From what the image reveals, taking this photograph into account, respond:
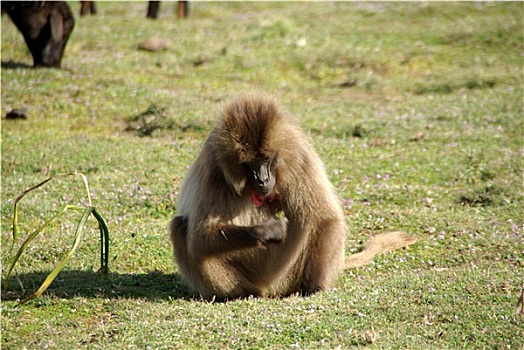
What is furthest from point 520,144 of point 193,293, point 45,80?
point 45,80

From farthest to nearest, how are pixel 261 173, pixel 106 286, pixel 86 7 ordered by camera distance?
pixel 86 7, pixel 106 286, pixel 261 173

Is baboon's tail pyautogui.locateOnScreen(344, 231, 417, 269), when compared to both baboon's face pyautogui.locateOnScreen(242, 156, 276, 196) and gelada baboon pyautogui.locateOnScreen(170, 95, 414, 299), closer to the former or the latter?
gelada baboon pyautogui.locateOnScreen(170, 95, 414, 299)

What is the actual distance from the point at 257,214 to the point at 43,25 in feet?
35.2

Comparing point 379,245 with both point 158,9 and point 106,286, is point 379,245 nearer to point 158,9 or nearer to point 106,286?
point 106,286

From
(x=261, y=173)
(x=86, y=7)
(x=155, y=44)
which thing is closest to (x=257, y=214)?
(x=261, y=173)

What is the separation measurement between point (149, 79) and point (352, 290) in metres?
11.4

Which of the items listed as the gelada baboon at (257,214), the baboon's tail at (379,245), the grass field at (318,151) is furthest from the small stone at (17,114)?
the baboon's tail at (379,245)

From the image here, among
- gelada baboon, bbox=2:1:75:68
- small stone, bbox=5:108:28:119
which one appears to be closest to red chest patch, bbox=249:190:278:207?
small stone, bbox=5:108:28:119

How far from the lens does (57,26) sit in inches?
651

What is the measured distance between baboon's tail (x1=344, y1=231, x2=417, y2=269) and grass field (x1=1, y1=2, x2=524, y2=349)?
0.10m

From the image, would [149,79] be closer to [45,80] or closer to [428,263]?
[45,80]

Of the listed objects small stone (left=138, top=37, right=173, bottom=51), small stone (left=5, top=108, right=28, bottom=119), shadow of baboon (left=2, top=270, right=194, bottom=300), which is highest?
small stone (left=138, top=37, right=173, bottom=51)

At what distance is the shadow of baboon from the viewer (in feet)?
24.6

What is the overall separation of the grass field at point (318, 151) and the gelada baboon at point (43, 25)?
1.77 ft
